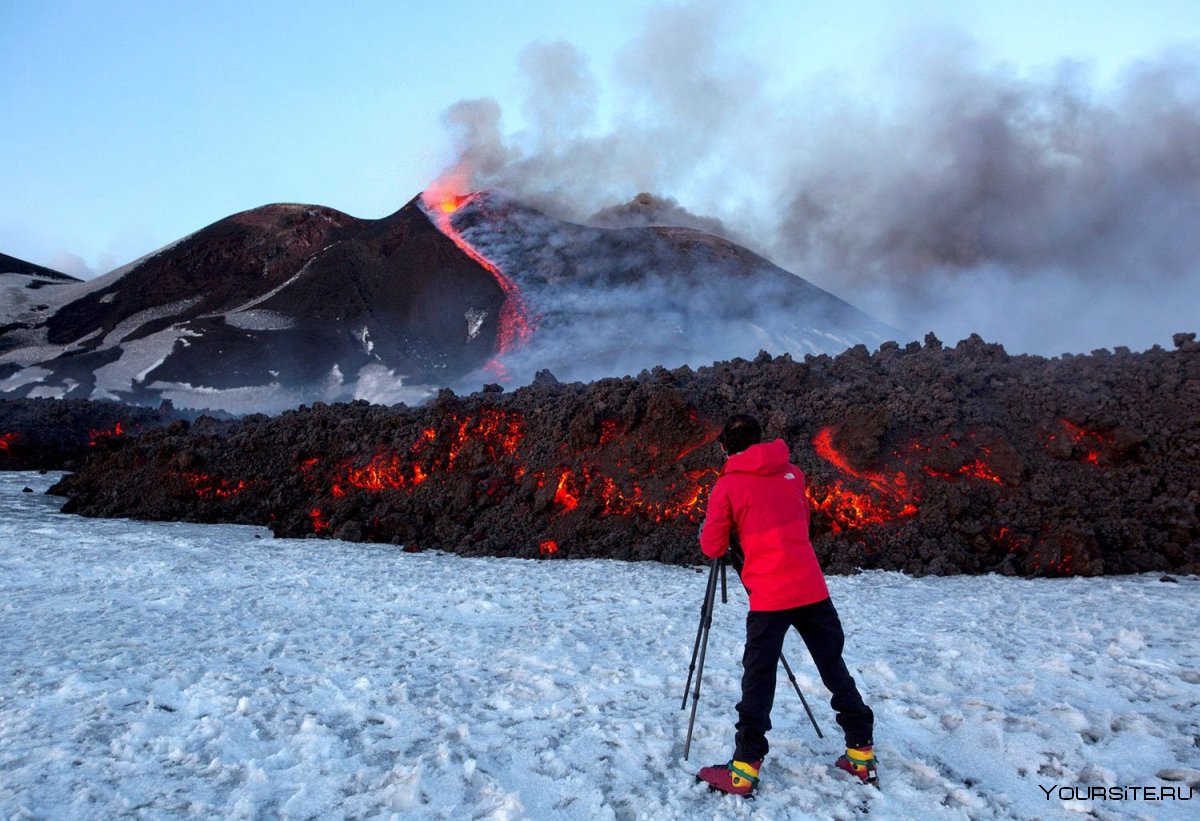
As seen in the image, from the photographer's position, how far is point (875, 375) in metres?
12.0

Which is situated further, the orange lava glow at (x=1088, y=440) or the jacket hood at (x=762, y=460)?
the orange lava glow at (x=1088, y=440)

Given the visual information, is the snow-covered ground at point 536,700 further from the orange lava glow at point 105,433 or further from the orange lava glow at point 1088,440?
the orange lava glow at point 105,433

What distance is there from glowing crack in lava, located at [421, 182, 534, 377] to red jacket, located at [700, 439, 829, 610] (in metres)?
23.8

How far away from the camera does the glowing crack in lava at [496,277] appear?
98.5 feet

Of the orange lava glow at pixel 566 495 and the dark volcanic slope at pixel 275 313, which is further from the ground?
the dark volcanic slope at pixel 275 313

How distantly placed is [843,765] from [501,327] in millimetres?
28741

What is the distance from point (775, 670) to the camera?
344 centimetres

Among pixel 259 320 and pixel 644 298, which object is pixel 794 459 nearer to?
pixel 644 298

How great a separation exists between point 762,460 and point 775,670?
1016 millimetres

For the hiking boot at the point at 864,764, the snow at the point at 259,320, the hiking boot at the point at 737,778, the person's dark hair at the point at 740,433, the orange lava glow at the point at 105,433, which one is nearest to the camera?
the hiking boot at the point at 737,778

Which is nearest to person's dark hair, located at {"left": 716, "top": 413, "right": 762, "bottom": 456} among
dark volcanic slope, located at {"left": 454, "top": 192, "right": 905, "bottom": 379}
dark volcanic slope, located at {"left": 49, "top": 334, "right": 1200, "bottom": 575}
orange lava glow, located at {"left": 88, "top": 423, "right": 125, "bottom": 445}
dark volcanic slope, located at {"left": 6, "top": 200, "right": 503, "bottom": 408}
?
dark volcanic slope, located at {"left": 49, "top": 334, "right": 1200, "bottom": 575}

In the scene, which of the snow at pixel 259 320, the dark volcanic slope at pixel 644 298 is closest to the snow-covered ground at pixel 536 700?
the dark volcanic slope at pixel 644 298

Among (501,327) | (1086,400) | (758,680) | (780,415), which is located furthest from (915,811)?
(501,327)

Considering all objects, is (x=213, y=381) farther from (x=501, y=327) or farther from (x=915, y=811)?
(x=915, y=811)
